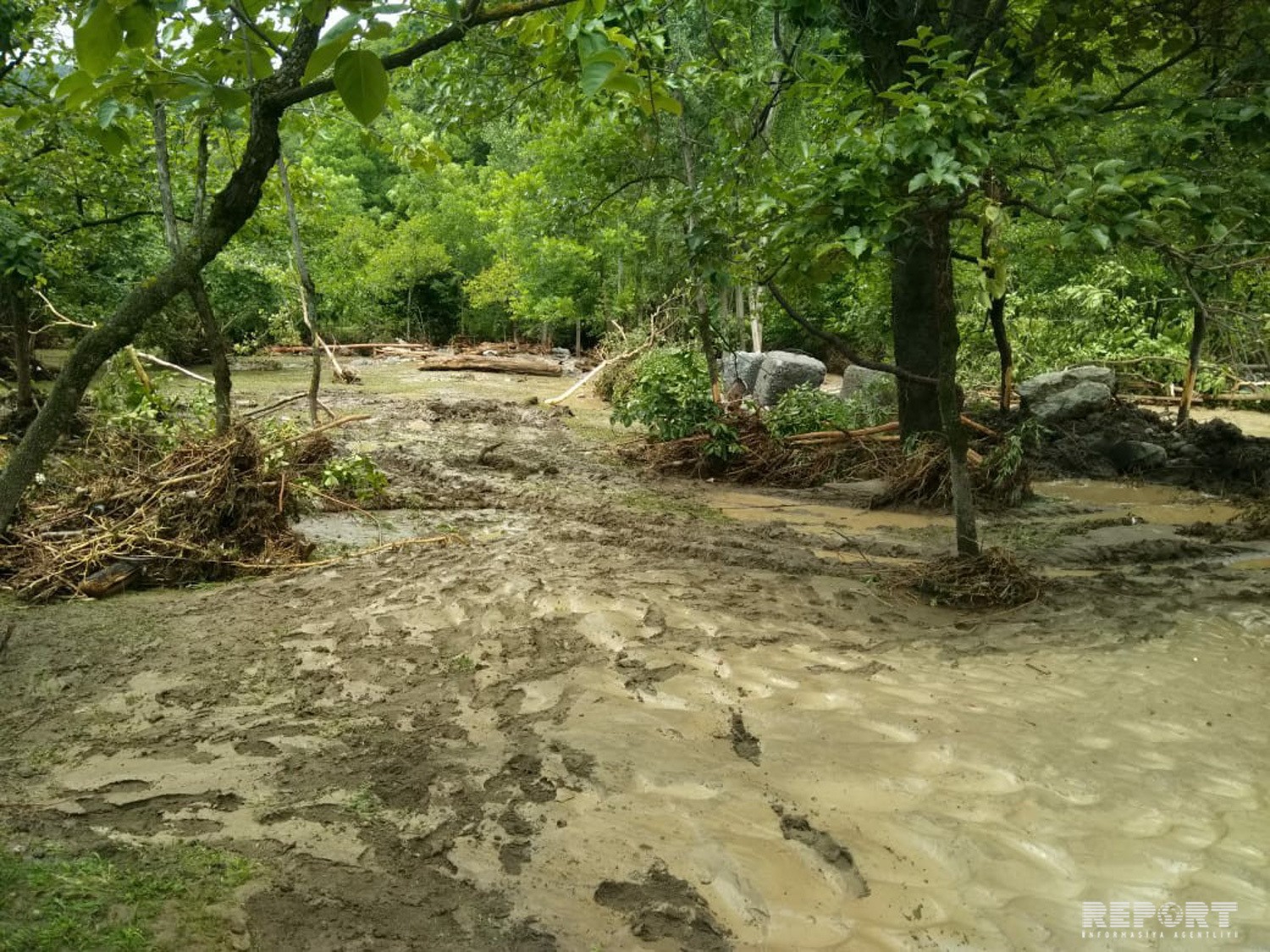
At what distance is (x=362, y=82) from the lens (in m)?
1.18

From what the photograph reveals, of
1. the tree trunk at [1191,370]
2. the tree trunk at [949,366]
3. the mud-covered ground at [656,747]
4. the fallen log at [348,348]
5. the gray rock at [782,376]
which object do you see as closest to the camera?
the mud-covered ground at [656,747]

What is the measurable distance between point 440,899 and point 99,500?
4549 mm

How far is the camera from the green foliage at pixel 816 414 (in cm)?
977

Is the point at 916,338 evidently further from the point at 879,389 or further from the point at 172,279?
the point at 172,279

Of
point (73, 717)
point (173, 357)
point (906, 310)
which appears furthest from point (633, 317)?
point (73, 717)

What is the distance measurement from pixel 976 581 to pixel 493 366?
59.1ft

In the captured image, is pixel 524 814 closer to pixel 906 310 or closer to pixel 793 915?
pixel 793 915

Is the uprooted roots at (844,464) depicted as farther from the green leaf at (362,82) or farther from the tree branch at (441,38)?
the green leaf at (362,82)

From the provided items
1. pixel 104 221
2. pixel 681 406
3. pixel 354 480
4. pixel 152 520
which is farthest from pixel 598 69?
pixel 104 221

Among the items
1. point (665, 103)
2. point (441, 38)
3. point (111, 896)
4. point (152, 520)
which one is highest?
point (441, 38)

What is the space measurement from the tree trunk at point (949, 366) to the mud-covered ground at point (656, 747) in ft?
1.99

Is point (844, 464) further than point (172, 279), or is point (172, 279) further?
point (844, 464)

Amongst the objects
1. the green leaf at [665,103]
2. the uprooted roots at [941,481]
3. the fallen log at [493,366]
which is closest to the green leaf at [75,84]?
the green leaf at [665,103]

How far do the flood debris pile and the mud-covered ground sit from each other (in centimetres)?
35
